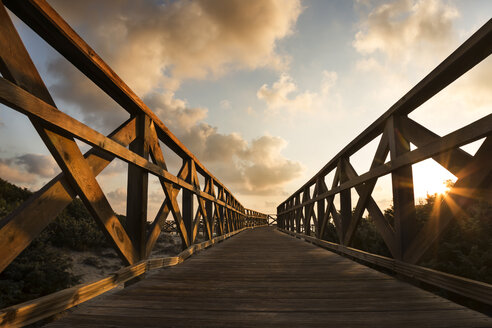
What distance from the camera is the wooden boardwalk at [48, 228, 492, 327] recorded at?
1836mm

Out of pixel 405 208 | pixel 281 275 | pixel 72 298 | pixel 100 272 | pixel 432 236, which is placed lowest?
pixel 100 272

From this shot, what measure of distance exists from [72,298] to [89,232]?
11.7m

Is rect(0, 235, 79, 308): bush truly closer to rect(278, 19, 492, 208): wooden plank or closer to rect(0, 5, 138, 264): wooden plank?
rect(0, 5, 138, 264): wooden plank

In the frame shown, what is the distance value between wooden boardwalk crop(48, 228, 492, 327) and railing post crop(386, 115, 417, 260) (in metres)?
0.44

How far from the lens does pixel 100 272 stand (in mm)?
10461

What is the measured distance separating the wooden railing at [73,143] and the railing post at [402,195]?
262cm

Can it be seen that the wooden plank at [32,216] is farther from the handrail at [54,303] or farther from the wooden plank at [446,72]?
the wooden plank at [446,72]

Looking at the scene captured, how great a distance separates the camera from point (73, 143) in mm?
2094

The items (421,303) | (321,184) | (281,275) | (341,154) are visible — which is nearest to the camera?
(421,303)

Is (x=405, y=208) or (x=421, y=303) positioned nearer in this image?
(x=421, y=303)

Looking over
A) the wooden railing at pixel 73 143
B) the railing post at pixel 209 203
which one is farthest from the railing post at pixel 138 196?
the railing post at pixel 209 203

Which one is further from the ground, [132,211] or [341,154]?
[341,154]

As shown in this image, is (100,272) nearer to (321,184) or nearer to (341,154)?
(321,184)

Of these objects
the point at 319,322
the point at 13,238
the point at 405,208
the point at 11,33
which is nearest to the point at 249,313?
the point at 319,322
